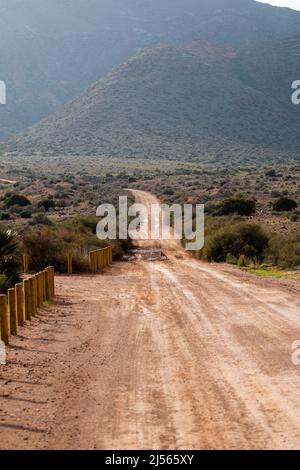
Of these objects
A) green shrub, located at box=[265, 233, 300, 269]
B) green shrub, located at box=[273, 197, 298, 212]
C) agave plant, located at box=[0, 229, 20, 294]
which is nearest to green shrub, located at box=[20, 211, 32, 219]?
green shrub, located at box=[273, 197, 298, 212]

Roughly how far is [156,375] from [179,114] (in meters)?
136

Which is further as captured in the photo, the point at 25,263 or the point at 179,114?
the point at 179,114

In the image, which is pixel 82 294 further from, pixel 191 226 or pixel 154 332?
pixel 191 226

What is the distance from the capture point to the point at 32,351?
1264 cm

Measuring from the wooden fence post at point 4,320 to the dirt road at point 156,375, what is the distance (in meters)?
0.28

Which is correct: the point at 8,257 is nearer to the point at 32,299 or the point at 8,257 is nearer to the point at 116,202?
the point at 32,299

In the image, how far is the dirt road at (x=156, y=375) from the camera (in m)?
8.10

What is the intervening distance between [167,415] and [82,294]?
11902 mm

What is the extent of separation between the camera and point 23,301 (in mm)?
15156

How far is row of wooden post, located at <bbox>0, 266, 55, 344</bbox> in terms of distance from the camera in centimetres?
1297

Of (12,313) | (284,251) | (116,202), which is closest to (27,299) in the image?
(12,313)

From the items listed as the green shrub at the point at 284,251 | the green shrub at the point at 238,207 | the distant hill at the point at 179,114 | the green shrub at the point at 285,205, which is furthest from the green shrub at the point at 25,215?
the distant hill at the point at 179,114

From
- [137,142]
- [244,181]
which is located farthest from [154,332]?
[137,142]

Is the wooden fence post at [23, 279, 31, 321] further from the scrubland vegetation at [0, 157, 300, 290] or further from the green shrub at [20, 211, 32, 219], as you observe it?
the green shrub at [20, 211, 32, 219]
